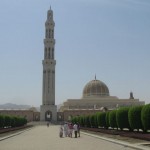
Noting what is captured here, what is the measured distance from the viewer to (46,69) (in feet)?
246

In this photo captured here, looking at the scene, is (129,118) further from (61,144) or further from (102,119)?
(102,119)

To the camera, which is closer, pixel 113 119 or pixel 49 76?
pixel 113 119

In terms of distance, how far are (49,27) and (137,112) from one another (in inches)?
2212

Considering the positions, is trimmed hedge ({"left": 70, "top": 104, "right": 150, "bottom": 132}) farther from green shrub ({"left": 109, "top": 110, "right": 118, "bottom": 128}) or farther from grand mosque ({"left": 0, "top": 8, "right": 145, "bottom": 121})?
grand mosque ({"left": 0, "top": 8, "right": 145, "bottom": 121})

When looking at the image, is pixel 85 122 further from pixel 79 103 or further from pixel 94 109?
pixel 79 103

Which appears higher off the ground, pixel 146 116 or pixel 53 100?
pixel 53 100

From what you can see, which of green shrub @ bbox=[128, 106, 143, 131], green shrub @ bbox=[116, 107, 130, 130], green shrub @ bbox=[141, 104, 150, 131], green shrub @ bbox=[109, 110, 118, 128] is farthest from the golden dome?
green shrub @ bbox=[141, 104, 150, 131]

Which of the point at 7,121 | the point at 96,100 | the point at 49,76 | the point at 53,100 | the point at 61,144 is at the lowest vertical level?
the point at 61,144

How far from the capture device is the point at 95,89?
284 ft

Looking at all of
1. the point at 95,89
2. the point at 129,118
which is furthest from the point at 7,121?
Answer: the point at 95,89

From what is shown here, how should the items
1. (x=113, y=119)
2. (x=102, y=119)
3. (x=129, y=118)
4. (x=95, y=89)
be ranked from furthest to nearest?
(x=95, y=89) → (x=102, y=119) → (x=113, y=119) → (x=129, y=118)

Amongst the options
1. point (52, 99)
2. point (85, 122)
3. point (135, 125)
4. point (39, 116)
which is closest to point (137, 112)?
point (135, 125)

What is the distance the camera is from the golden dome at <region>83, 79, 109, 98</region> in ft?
284

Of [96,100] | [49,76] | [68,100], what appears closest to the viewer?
[49,76]
